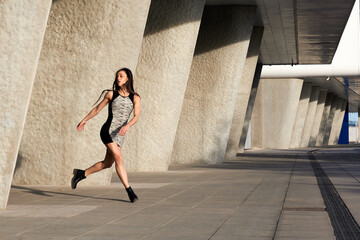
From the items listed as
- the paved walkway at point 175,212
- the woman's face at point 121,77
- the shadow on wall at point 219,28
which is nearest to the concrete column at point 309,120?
the shadow on wall at point 219,28

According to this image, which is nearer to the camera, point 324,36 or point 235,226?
point 235,226

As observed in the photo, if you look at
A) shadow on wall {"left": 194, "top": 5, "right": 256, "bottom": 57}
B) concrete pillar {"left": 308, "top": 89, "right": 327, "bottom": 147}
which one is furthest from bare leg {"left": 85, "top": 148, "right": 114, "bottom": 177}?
concrete pillar {"left": 308, "top": 89, "right": 327, "bottom": 147}

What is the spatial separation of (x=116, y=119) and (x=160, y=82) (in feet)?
24.6

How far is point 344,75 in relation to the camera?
3884cm

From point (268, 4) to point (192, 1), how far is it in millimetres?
5283

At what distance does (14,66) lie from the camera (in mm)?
7379

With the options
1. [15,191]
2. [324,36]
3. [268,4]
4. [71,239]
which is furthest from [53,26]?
[324,36]

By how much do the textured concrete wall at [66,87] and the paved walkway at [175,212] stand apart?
1.76ft

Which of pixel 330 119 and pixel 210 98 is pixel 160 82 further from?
pixel 330 119

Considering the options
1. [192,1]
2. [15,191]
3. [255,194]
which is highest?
[192,1]

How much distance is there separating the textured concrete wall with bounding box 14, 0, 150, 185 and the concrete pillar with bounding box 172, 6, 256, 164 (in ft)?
30.8

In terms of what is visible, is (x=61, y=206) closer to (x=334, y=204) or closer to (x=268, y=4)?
(x=334, y=204)

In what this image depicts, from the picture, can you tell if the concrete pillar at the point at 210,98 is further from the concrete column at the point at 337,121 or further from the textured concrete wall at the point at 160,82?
the concrete column at the point at 337,121

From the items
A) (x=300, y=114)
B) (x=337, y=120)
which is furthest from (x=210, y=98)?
(x=337, y=120)
